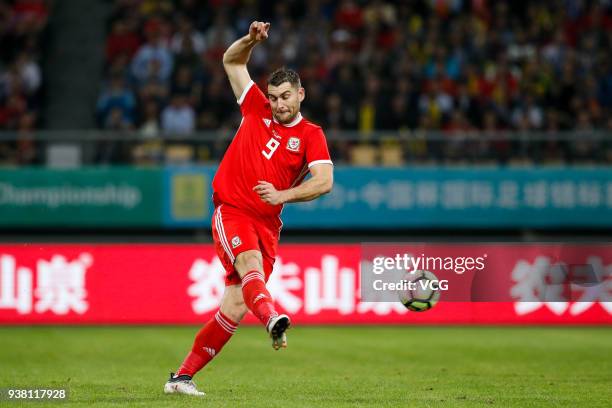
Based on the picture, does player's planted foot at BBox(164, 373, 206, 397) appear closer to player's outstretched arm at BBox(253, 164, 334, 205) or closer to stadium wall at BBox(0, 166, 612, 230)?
player's outstretched arm at BBox(253, 164, 334, 205)

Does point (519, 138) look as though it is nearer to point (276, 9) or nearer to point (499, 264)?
point (276, 9)

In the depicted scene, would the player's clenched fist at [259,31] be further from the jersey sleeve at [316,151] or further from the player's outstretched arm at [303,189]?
the player's outstretched arm at [303,189]

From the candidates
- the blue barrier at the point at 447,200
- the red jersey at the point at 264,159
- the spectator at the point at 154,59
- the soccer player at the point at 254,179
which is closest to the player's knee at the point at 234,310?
the soccer player at the point at 254,179

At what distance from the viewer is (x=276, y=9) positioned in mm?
21344

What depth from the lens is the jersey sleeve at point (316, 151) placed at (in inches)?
330

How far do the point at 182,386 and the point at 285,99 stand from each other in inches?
88.6

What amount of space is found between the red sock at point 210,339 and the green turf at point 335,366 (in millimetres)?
277

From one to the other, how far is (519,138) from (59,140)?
285 inches

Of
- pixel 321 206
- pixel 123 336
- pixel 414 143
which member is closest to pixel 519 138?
pixel 414 143

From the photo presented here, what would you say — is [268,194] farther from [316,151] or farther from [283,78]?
[283,78]

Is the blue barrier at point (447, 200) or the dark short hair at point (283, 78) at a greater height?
the blue barrier at point (447, 200)

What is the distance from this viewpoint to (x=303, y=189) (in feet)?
26.6

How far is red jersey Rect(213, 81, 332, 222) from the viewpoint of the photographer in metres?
8.45

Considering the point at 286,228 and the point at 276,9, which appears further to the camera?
Answer: the point at 276,9
